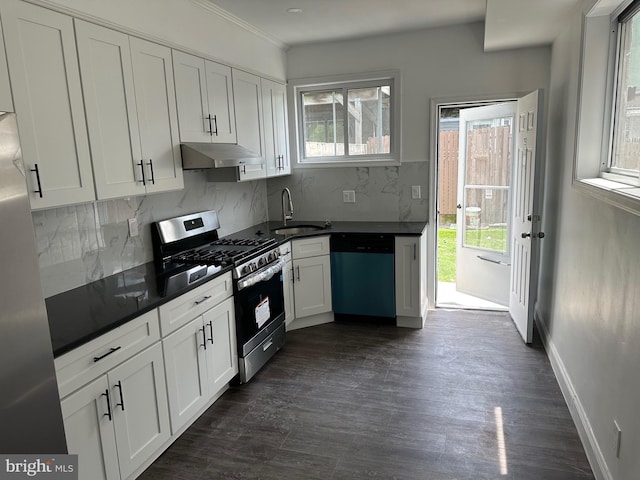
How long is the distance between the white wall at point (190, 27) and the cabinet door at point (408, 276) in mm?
1978

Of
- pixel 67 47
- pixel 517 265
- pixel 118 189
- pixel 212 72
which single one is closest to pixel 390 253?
pixel 517 265

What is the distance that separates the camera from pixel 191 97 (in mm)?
2945

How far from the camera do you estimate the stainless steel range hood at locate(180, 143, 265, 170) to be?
2859 millimetres

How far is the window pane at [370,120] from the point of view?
14.3 ft

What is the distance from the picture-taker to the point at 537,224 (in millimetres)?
3416

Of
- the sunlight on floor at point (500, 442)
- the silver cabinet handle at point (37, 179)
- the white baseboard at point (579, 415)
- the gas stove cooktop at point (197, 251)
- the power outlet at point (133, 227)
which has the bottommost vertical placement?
the sunlight on floor at point (500, 442)

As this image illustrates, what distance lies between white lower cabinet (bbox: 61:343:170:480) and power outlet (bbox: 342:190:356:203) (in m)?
2.71

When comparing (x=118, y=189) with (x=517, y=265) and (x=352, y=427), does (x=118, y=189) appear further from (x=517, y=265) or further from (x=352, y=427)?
(x=517, y=265)

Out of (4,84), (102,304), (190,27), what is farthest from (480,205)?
(4,84)

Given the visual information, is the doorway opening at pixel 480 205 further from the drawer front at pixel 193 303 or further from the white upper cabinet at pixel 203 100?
the drawer front at pixel 193 303

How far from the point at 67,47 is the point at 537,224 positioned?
127 inches

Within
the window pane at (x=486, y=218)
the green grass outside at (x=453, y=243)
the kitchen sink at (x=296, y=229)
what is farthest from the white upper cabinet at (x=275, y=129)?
the green grass outside at (x=453, y=243)

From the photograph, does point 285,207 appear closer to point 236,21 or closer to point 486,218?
point 236,21

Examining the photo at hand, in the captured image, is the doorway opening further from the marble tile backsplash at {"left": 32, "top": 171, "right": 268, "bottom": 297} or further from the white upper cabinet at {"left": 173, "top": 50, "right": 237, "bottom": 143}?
the marble tile backsplash at {"left": 32, "top": 171, "right": 268, "bottom": 297}
